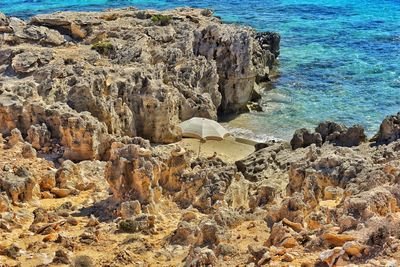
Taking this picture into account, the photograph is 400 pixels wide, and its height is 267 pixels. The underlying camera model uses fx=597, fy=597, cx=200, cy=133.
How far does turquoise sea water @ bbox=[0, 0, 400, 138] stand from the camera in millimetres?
37906

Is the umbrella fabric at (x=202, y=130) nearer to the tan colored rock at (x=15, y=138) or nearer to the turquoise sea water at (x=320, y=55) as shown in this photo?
the turquoise sea water at (x=320, y=55)

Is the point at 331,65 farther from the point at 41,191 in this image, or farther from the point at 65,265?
the point at 65,265

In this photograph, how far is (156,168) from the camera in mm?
18625

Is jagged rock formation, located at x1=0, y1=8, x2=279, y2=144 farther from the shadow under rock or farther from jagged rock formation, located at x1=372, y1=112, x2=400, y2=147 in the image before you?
jagged rock formation, located at x1=372, y1=112, x2=400, y2=147

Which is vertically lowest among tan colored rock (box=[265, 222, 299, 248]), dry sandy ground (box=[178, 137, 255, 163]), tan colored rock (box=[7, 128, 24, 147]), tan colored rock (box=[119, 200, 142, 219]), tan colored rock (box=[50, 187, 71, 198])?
dry sandy ground (box=[178, 137, 255, 163])

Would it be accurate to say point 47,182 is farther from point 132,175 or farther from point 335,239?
point 335,239

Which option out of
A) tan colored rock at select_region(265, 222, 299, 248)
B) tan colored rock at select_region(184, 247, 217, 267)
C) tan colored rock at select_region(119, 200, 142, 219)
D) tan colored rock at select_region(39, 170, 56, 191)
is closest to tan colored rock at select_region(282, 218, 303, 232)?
tan colored rock at select_region(265, 222, 299, 248)

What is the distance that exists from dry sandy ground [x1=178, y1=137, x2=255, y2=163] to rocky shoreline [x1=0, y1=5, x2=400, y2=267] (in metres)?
0.88

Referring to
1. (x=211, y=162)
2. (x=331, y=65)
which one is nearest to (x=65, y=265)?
(x=211, y=162)

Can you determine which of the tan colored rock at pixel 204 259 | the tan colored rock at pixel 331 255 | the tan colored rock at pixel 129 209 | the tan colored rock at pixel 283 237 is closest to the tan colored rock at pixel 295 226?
the tan colored rock at pixel 283 237

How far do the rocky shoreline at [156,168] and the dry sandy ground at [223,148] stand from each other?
88 centimetres

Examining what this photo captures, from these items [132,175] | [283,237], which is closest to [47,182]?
[132,175]

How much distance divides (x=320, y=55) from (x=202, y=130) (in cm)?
2674

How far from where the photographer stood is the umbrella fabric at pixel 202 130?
27859 mm
